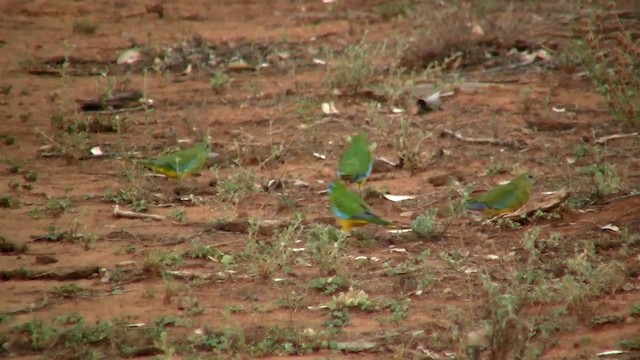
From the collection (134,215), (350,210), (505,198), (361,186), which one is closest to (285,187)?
(361,186)

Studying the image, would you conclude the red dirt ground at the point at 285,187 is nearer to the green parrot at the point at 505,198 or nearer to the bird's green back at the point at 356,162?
the green parrot at the point at 505,198

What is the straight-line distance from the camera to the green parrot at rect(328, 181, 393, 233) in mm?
6445

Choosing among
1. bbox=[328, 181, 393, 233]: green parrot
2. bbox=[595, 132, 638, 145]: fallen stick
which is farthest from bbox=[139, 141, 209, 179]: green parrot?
bbox=[595, 132, 638, 145]: fallen stick

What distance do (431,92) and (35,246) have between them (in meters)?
4.23

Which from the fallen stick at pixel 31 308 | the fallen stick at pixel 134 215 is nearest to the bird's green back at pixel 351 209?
the fallen stick at pixel 134 215

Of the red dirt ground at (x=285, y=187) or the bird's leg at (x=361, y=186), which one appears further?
the bird's leg at (x=361, y=186)

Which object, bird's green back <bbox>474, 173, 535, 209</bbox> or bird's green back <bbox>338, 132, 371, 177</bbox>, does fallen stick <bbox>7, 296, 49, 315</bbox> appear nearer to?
bird's green back <bbox>338, 132, 371, 177</bbox>

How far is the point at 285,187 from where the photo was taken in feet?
25.4

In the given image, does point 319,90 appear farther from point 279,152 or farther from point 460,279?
A: point 460,279

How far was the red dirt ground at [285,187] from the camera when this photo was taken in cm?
552

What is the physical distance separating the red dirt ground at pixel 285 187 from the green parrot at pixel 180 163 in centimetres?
15

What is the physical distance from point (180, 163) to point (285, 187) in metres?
0.76

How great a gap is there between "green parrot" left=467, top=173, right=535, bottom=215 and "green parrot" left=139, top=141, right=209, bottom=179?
189cm

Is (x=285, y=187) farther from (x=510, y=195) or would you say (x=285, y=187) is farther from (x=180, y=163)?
(x=510, y=195)
